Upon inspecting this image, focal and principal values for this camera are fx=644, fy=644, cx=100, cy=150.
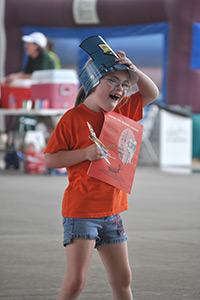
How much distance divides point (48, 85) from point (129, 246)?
4.70 metres

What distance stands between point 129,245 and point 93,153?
5.29ft

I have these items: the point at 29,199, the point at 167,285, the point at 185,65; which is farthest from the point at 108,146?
the point at 185,65

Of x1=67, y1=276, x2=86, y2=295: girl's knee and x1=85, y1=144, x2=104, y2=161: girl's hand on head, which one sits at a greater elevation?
x1=85, y1=144, x2=104, y2=161: girl's hand on head

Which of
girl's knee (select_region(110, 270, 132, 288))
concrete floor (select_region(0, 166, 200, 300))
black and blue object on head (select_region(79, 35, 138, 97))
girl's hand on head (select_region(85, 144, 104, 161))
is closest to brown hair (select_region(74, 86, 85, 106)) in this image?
black and blue object on head (select_region(79, 35, 138, 97))

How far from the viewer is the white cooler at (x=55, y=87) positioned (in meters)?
7.96

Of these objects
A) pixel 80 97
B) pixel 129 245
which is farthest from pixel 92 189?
pixel 129 245

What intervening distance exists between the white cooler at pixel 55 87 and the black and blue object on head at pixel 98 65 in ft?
19.2

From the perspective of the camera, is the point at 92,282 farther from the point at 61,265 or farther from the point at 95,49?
the point at 95,49

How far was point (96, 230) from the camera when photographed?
6.55ft

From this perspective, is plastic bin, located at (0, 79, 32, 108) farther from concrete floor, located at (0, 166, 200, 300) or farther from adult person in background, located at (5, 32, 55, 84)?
concrete floor, located at (0, 166, 200, 300)

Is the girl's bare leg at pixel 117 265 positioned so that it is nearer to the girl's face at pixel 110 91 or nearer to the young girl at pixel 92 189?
the young girl at pixel 92 189

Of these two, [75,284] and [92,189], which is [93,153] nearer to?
[92,189]

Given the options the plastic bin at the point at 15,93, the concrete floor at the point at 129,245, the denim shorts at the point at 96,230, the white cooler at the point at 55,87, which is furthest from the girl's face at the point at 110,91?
the plastic bin at the point at 15,93

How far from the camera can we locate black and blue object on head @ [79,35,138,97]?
2.04 meters
